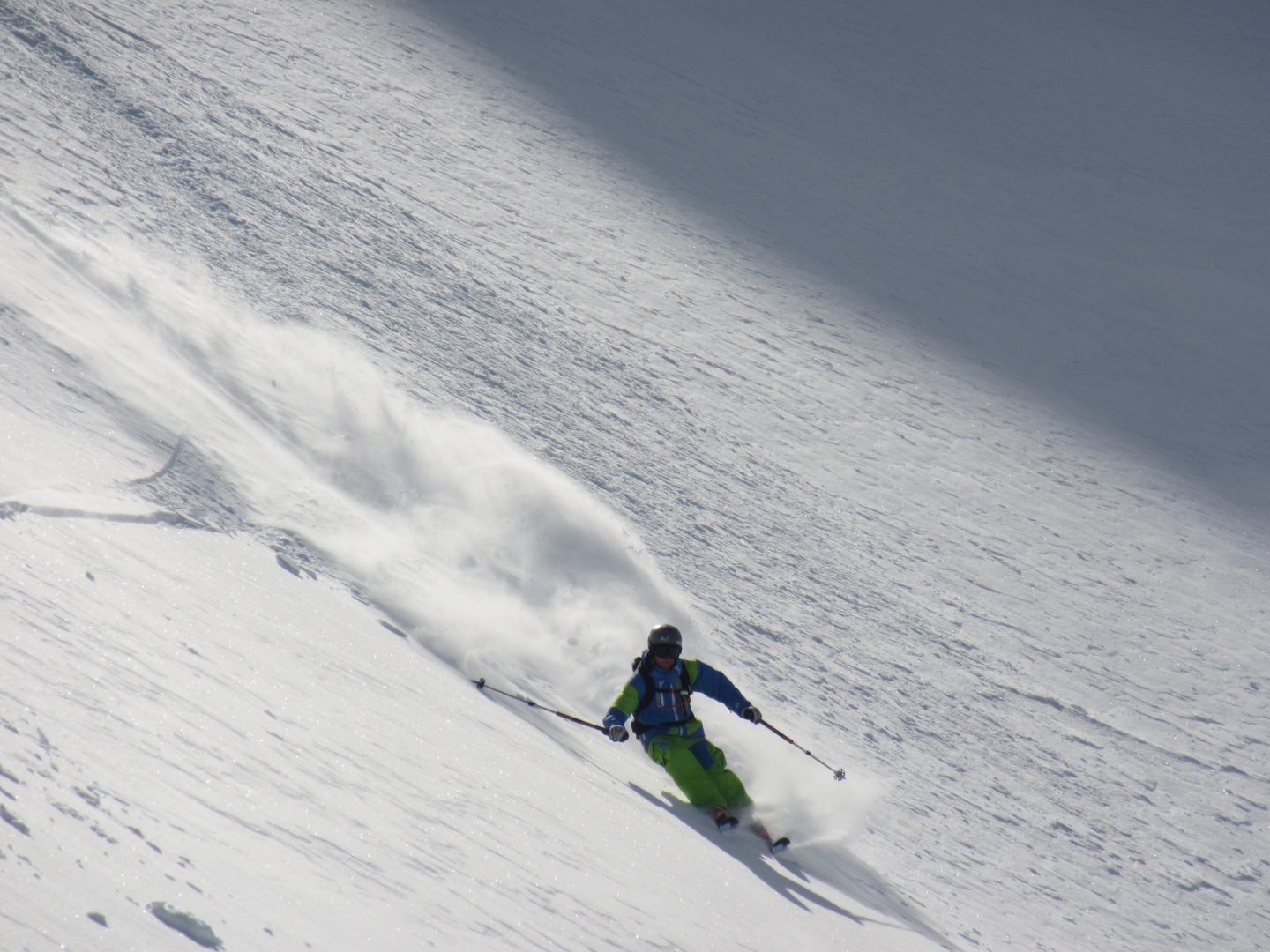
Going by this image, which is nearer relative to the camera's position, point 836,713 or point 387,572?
point 387,572

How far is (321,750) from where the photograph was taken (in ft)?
9.48

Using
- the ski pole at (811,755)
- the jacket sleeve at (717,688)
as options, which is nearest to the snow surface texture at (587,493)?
the ski pole at (811,755)

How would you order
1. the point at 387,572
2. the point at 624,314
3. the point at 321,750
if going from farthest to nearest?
the point at 624,314
the point at 387,572
the point at 321,750

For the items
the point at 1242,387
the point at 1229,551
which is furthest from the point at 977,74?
the point at 1229,551

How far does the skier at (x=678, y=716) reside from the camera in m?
4.84

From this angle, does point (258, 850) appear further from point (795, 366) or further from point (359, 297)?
point (795, 366)

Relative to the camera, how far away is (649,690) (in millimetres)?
5035

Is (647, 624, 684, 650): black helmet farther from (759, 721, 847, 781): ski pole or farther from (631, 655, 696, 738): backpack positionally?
(759, 721, 847, 781): ski pole

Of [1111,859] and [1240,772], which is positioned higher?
[1240,772]

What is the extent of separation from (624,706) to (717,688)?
54cm

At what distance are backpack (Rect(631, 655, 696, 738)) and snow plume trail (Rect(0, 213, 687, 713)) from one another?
48 centimetres

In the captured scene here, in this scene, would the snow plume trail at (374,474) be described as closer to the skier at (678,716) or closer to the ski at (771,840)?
the skier at (678,716)

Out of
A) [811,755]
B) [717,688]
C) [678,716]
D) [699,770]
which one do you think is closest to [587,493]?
[717,688]

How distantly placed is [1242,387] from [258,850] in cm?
1304
